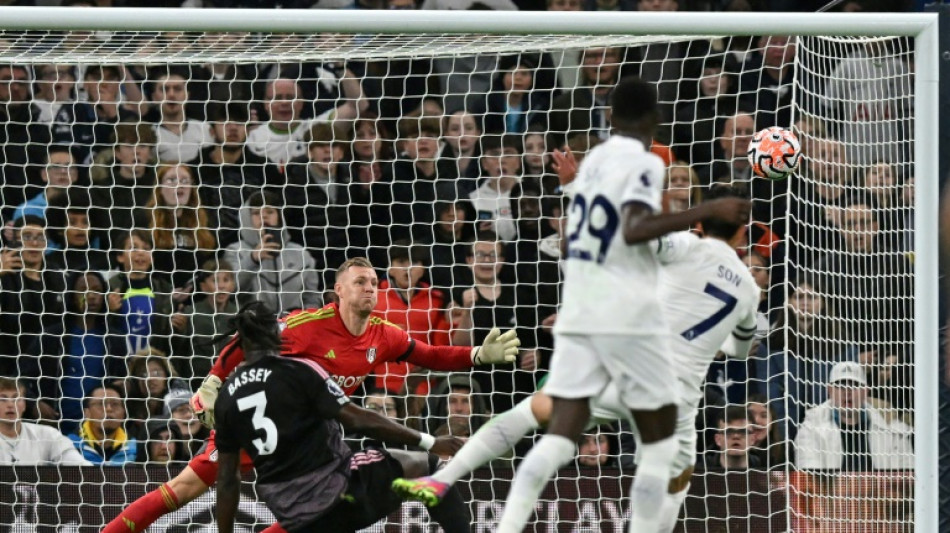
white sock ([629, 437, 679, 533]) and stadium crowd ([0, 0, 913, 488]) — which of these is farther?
stadium crowd ([0, 0, 913, 488])

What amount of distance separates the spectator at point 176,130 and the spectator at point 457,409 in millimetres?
2309

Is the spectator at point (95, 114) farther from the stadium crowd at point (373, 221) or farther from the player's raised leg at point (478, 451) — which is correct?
the player's raised leg at point (478, 451)

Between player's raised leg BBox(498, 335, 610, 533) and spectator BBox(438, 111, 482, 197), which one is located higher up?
spectator BBox(438, 111, 482, 197)

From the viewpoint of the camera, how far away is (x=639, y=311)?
216 inches

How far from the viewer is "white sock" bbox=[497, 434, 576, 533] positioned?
18.2ft

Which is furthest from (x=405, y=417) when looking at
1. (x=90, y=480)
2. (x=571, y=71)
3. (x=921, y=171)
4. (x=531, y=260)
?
(x=921, y=171)

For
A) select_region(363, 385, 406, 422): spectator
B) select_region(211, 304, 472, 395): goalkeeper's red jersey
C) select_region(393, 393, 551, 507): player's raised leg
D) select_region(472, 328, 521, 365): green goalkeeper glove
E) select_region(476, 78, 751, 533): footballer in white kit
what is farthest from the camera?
select_region(363, 385, 406, 422): spectator

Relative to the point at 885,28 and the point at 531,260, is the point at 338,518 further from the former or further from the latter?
the point at 885,28

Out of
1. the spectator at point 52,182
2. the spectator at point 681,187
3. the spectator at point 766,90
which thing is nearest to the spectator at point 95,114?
the spectator at point 52,182

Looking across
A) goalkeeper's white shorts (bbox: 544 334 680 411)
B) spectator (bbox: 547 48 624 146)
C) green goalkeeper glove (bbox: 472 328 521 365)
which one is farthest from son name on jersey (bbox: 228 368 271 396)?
spectator (bbox: 547 48 624 146)

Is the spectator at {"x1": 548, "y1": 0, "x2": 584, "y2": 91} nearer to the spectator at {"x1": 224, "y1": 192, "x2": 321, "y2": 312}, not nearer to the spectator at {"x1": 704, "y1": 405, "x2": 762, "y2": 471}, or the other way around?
the spectator at {"x1": 224, "y1": 192, "x2": 321, "y2": 312}

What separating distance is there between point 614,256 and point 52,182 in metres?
5.48

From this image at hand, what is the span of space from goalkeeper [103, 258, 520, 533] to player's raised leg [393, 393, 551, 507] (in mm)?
1641

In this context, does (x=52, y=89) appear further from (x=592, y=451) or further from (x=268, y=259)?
(x=592, y=451)
